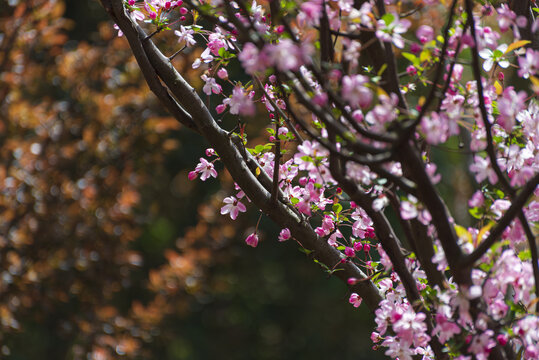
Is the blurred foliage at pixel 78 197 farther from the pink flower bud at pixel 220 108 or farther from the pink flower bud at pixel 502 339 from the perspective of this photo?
the pink flower bud at pixel 502 339

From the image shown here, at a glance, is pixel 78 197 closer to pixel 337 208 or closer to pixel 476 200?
pixel 337 208

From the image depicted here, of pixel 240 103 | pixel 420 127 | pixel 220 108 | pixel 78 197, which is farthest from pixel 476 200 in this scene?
pixel 78 197

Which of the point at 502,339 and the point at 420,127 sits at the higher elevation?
the point at 420,127

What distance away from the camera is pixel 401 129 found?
1.00 meters

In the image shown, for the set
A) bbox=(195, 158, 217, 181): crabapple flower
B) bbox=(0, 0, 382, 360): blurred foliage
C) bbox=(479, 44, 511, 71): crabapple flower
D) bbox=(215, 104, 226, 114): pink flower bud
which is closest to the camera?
bbox=(479, 44, 511, 71): crabapple flower

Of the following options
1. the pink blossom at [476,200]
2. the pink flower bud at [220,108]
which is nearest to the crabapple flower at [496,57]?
the pink blossom at [476,200]

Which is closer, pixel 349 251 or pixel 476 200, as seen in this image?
pixel 476 200

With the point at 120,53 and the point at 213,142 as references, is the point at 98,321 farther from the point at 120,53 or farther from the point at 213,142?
the point at 213,142

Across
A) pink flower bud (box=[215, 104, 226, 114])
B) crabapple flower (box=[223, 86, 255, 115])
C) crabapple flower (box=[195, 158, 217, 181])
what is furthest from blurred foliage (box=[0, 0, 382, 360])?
crabapple flower (box=[223, 86, 255, 115])

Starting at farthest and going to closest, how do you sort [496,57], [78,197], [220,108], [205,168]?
[78,197], [205,168], [220,108], [496,57]

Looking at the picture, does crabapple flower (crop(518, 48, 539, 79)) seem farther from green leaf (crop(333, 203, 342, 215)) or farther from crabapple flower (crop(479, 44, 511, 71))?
green leaf (crop(333, 203, 342, 215))

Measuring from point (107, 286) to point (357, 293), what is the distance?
9.70 feet

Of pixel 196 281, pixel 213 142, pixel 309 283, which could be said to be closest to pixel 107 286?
pixel 196 281

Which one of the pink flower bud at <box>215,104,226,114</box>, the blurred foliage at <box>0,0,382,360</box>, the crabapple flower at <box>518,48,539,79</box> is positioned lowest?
→ the blurred foliage at <box>0,0,382,360</box>
